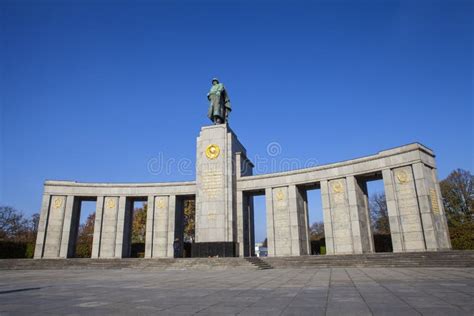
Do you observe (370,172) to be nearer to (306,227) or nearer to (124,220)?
(306,227)

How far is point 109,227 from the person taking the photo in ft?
114

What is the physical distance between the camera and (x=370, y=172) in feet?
89.7

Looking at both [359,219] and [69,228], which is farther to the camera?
[69,228]

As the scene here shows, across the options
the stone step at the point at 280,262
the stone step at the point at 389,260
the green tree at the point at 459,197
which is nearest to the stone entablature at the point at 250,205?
the stone step at the point at 389,260

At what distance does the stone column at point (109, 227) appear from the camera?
33969 mm

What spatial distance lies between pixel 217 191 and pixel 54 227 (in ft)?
61.6

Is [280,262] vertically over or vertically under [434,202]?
under

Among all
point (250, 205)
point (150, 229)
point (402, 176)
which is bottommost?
point (150, 229)

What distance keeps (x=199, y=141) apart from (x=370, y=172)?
16.5 metres

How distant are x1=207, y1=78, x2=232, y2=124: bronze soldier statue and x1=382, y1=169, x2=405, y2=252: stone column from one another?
53.8 ft

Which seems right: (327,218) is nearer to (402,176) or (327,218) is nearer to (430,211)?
(402,176)

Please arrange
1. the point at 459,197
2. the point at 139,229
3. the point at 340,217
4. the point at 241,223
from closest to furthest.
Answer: the point at 340,217 → the point at 241,223 → the point at 459,197 → the point at 139,229

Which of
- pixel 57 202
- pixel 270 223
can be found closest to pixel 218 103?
pixel 270 223

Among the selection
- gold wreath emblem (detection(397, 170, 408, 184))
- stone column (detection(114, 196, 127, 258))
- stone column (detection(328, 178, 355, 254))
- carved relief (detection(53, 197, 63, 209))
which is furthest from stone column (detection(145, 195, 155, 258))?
gold wreath emblem (detection(397, 170, 408, 184))
